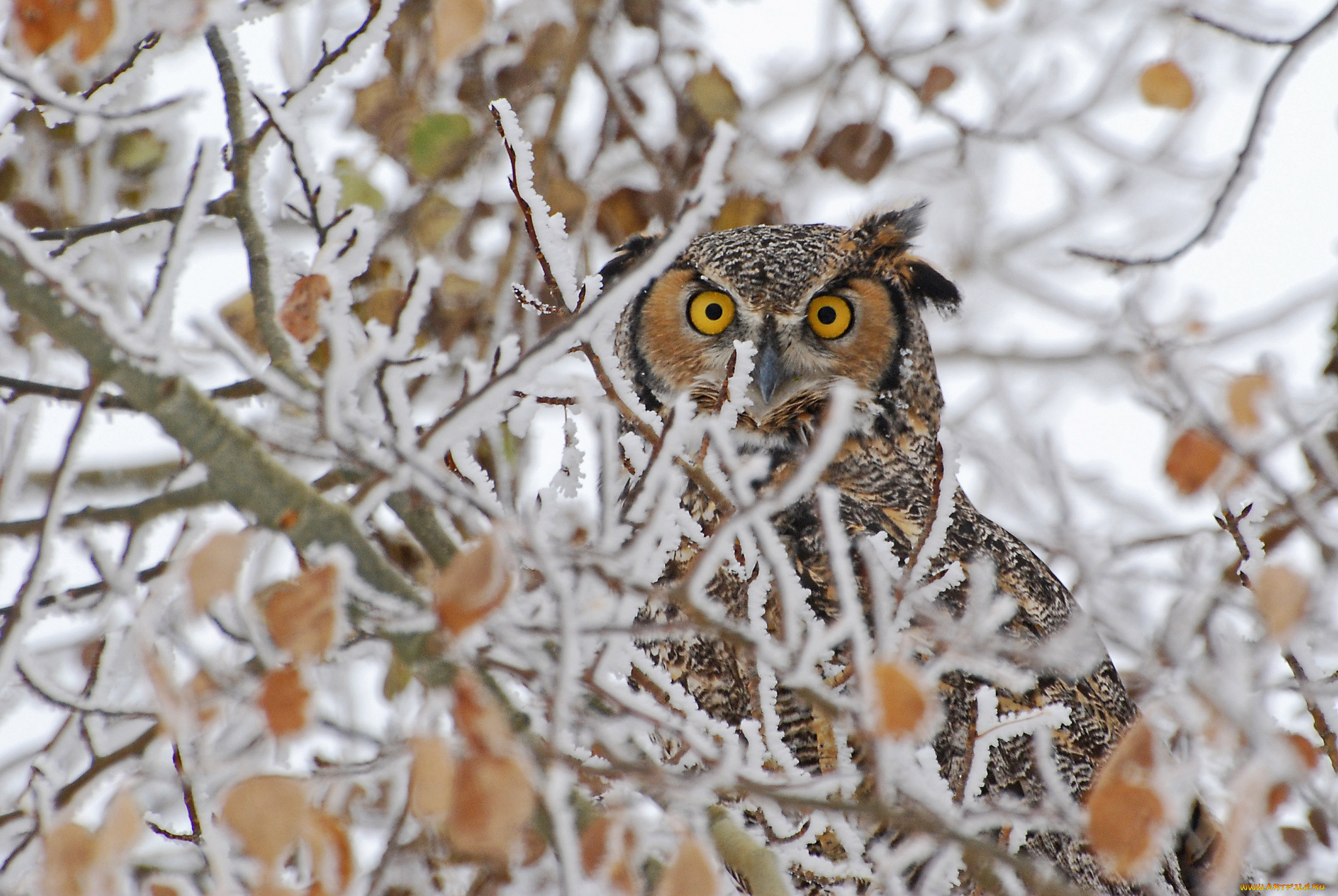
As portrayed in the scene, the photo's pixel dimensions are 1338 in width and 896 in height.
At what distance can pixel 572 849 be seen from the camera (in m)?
1.24

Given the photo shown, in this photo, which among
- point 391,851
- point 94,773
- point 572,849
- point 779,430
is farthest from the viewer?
point 779,430

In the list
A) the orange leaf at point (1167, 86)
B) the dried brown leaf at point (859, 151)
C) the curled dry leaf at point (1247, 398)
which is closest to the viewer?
the curled dry leaf at point (1247, 398)

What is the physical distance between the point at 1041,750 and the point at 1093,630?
3.36 ft

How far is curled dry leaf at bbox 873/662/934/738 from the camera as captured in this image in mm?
1285

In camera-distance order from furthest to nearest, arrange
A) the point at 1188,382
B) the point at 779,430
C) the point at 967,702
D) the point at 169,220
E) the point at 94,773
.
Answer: the point at 779,430 → the point at 967,702 → the point at 1188,382 → the point at 169,220 → the point at 94,773

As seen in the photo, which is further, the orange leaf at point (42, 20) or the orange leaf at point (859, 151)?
the orange leaf at point (859, 151)

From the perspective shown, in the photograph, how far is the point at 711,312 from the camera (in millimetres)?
2900

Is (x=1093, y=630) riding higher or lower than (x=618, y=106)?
lower

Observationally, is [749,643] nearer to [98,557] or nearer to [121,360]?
[121,360]

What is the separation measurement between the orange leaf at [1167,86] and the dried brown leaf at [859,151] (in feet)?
2.39

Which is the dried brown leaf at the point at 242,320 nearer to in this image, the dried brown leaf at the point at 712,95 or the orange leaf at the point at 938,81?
the dried brown leaf at the point at 712,95

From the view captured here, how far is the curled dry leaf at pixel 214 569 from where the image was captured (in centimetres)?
124

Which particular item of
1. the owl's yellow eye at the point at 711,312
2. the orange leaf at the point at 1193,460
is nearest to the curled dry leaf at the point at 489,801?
the orange leaf at the point at 1193,460

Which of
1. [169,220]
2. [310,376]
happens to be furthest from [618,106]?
[310,376]
